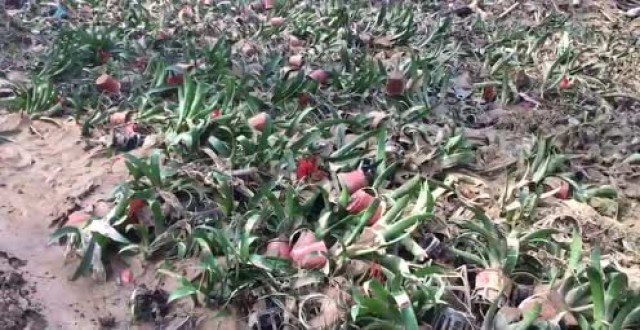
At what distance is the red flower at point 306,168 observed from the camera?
9.26 feet

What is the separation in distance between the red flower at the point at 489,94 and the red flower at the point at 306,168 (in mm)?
1202

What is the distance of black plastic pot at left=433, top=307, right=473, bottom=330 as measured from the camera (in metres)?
2.19

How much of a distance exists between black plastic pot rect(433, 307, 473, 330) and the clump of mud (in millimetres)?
1169

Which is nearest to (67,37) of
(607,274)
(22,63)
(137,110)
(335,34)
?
(22,63)

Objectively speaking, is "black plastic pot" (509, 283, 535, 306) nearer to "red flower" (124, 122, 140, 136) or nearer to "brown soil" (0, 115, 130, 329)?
"brown soil" (0, 115, 130, 329)

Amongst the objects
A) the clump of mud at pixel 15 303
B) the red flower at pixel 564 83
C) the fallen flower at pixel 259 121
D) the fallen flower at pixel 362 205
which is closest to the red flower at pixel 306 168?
the fallen flower at pixel 362 205

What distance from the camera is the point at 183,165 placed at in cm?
284

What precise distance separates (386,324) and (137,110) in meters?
1.67

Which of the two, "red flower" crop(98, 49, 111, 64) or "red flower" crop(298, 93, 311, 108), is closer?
"red flower" crop(298, 93, 311, 108)

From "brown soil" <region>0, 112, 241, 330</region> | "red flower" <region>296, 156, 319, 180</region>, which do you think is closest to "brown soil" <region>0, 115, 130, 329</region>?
"brown soil" <region>0, 112, 241, 330</region>

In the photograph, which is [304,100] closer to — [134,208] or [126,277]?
[134,208]

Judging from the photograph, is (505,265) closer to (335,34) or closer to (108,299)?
(108,299)

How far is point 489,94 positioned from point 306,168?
1271 mm

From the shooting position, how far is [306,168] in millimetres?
2828
